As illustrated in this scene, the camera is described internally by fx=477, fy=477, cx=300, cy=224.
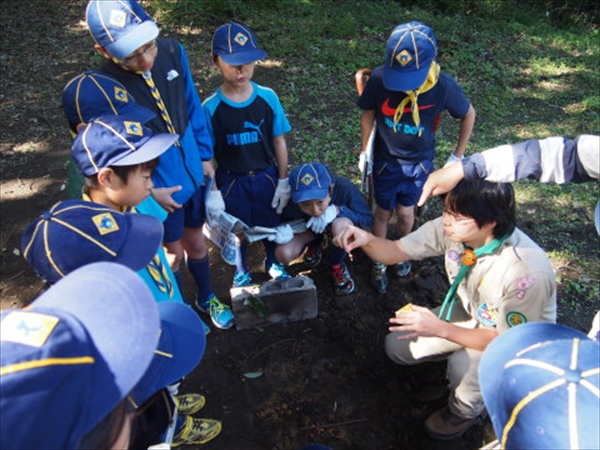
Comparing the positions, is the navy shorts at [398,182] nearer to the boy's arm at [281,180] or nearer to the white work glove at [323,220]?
the white work glove at [323,220]

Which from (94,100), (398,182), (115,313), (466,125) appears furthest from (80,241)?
(466,125)

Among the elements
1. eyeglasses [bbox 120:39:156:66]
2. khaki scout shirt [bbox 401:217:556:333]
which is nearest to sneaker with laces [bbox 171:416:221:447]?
khaki scout shirt [bbox 401:217:556:333]

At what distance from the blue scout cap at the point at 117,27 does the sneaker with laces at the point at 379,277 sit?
7.31 ft

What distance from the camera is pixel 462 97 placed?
334 cm

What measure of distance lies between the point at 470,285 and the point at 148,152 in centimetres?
183

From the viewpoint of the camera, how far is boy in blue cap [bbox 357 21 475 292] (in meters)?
3.10

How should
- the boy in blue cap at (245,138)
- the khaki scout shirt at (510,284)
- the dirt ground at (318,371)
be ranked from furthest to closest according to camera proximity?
the boy in blue cap at (245,138)
the dirt ground at (318,371)
the khaki scout shirt at (510,284)

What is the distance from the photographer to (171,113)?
2758 mm

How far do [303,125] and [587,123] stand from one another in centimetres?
337

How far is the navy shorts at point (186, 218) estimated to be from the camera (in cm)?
293

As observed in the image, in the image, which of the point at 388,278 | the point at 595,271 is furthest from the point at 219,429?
the point at 595,271

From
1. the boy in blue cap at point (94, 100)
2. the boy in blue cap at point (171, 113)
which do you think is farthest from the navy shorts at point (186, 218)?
the boy in blue cap at point (94, 100)

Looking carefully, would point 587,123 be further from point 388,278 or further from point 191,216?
point 191,216

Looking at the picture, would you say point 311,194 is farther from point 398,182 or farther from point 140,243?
point 140,243
